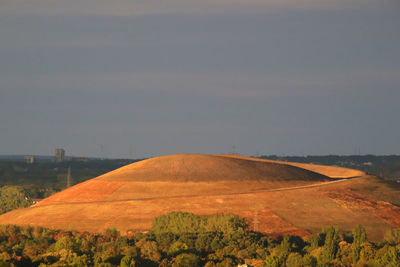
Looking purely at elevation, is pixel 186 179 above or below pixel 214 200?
above

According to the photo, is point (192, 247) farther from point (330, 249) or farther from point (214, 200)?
point (214, 200)

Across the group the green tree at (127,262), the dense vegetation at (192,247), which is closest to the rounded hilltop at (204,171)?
the dense vegetation at (192,247)

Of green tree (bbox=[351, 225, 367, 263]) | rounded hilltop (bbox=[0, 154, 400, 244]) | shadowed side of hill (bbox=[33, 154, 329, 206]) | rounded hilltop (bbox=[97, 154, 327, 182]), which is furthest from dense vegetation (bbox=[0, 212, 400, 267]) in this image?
rounded hilltop (bbox=[97, 154, 327, 182])

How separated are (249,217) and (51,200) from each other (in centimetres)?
4720

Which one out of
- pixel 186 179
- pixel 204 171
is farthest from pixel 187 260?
pixel 204 171

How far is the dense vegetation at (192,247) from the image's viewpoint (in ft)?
258

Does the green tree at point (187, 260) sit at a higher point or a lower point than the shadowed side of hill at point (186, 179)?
lower

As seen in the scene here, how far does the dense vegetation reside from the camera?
7850 centimetres

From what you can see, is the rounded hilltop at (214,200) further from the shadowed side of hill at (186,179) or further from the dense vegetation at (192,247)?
the dense vegetation at (192,247)

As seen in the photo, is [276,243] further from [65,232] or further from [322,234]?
[65,232]

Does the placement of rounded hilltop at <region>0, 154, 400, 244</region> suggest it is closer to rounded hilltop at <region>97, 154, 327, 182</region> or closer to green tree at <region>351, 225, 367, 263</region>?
rounded hilltop at <region>97, 154, 327, 182</region>

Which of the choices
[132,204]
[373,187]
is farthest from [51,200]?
[373,187]

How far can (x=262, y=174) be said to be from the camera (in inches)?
5581

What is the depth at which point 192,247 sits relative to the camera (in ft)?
300
